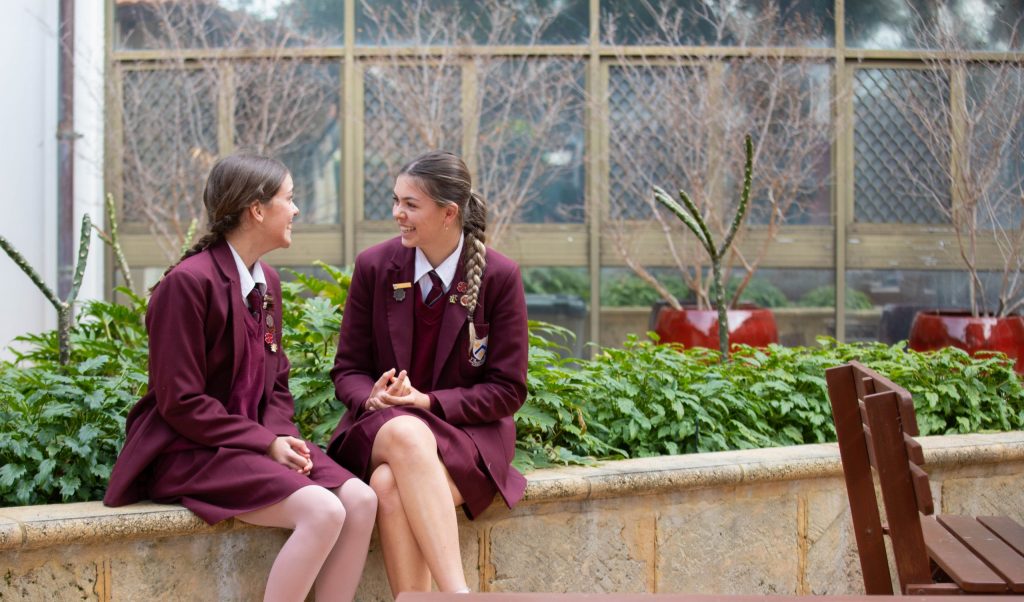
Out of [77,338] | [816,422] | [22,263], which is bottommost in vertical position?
[816,422]

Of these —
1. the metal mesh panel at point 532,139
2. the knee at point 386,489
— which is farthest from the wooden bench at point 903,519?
the metal mesh panel at point 532,139

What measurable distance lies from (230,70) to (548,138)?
2441 millimetres

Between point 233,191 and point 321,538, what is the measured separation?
101 cm

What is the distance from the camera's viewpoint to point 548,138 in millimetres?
8984

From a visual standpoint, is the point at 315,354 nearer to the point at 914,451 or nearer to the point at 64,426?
the point at 64,426

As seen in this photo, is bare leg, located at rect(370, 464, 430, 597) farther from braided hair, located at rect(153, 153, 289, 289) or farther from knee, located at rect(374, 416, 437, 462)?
braided hair, located at rect(153, 153, 289, 289)

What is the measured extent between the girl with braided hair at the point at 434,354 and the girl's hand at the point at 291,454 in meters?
0.17

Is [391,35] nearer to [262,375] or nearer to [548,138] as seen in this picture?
[548,138]

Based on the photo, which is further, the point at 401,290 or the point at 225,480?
the point at 401,290

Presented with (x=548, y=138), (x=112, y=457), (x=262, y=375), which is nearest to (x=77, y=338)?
(x=112, y=457)

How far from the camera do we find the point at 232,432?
3.12 meters

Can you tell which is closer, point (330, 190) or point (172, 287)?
point (172, 287)

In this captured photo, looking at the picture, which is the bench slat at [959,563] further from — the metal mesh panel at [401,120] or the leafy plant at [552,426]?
the metal mesh panel at [401,120]

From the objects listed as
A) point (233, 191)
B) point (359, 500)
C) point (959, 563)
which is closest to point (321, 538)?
point (359, 500)
